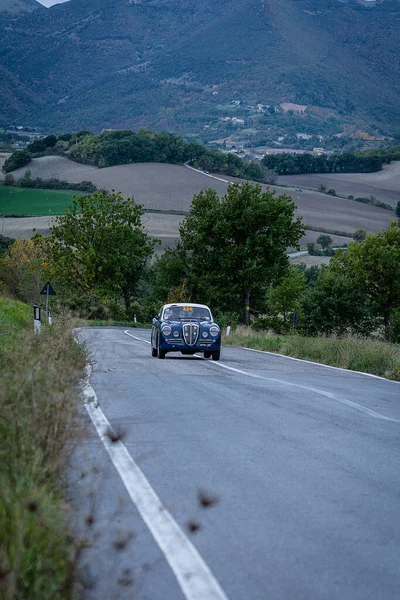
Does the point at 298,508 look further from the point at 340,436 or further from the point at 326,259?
the point at 326,259

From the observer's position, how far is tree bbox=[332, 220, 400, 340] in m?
82.4

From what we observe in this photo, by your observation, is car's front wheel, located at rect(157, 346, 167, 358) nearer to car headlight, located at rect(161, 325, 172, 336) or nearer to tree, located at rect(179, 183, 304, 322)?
car headlight, located at rect(161, 325, 172, 336)

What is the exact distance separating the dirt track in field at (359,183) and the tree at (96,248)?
266ft

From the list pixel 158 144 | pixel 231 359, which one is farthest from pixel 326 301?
pixel 158 144

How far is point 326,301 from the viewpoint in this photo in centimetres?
8025

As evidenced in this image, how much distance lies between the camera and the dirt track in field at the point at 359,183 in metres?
162

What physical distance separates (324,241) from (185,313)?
293ft

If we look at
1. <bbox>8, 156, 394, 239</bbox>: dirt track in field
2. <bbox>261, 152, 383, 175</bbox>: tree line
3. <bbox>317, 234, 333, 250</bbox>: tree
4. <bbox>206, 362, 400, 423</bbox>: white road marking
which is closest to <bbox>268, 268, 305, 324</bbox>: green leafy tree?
<bbox>8, 156, 394, 239</bbox>: dirt track in field

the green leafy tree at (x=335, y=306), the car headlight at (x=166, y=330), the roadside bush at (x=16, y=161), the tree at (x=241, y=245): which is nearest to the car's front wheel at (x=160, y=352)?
the car headlight at (x=166, y=330)

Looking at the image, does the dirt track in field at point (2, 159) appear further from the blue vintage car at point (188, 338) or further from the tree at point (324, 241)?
the blue vintage car at point (188, 338)

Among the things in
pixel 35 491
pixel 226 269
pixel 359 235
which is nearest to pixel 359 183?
pixel 359 235

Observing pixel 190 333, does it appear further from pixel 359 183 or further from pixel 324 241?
pixel 359 183

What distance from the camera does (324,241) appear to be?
113 meters

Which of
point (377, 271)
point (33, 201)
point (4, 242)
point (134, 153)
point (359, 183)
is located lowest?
point (4, 242)
